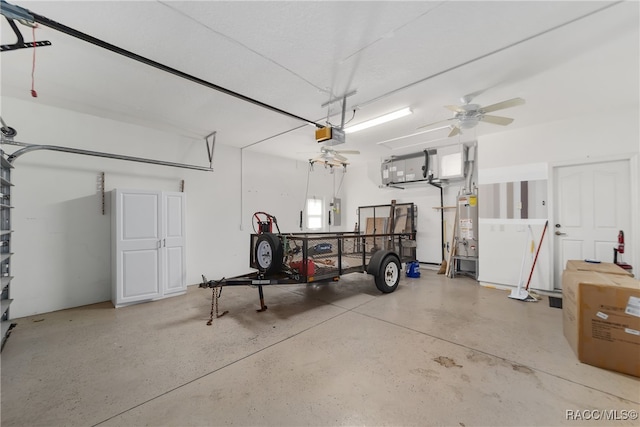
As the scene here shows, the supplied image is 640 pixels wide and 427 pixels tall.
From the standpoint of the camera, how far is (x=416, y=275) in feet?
19.6

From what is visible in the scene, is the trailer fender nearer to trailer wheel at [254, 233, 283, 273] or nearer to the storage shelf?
trailer wheel at [254, 233, 283, 273]

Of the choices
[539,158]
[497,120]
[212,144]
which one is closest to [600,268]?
[497,120]

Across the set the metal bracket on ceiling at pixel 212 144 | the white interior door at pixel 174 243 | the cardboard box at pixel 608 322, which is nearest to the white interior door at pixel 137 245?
the white interior door at pixel 174 243

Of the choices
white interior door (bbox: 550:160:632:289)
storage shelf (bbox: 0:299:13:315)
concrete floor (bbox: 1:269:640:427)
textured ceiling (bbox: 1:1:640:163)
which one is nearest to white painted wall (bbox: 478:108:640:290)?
white interior door (bbox: 550:160:632:289)

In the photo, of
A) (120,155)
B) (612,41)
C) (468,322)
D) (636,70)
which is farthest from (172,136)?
(636,70)

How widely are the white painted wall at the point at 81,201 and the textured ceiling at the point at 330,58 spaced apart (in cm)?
38

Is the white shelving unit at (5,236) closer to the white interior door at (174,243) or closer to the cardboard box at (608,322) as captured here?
the white interior door at (174,243)

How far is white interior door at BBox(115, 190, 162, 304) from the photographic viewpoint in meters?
4.01

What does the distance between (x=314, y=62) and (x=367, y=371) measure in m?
3.32

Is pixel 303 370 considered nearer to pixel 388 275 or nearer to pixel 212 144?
pixel 388 275

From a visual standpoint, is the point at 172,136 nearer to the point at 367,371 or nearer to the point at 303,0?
the point at 303,0

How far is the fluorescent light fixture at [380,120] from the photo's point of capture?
4.14m

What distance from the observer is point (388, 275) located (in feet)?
15.5

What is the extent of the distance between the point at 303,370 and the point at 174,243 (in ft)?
11.8
